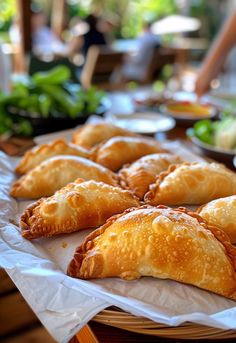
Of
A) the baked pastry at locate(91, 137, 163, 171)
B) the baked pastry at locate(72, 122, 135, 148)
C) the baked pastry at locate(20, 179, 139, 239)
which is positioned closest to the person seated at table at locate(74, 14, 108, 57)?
the baked pastry at locate(72, 122, 135, 148)

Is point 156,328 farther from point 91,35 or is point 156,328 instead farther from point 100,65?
point 91,35

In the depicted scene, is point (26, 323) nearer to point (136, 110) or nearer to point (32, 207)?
point (32, 207)

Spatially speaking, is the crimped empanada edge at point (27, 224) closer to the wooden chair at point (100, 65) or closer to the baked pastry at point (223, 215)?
the baked pastry at point (223, 215)

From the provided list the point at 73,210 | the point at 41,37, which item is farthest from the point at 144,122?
the point at 41,37

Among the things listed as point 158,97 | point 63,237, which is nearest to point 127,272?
point 63,237

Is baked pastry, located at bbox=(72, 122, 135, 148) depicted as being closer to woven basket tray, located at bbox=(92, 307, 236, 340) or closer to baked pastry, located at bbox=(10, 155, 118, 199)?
baked pastry, located at bbox=(10, 155, 118, 199)

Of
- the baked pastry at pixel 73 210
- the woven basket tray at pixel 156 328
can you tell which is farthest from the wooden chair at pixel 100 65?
the woven basket tray at pixel 156 328
